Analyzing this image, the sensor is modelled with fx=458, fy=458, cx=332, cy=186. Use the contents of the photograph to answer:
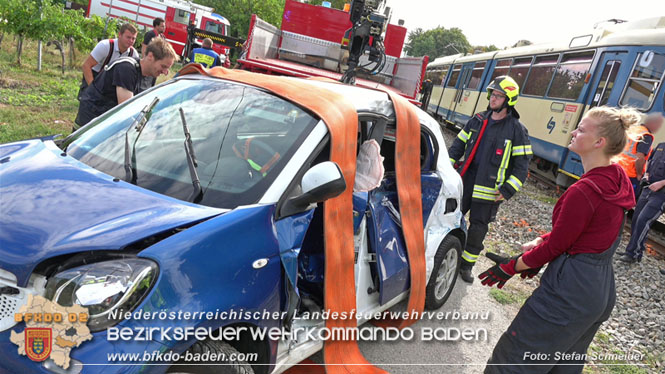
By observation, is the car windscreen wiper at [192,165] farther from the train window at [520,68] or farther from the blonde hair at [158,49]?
the train window at [520,68]

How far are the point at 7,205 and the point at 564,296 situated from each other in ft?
9.07

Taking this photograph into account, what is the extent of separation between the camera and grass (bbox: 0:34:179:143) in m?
6.98

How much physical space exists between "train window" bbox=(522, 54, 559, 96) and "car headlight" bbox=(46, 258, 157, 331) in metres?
13.1

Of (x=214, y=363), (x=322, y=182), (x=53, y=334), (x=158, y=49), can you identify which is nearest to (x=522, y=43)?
(x=158, y=49)

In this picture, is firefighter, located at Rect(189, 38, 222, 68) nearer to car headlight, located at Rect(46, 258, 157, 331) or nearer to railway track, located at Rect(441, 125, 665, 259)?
railway track, located at Rect(441, 125, 665, 259)

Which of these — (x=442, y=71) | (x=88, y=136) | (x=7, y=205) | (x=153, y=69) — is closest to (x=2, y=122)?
(x=153, y=69)

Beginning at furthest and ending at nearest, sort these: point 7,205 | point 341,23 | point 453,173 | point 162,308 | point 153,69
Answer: point 341,23, point 153,69, point 453,173, point 7,205, point 162,308

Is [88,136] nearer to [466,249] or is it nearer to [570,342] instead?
[570,342]

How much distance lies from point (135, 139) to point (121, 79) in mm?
2037

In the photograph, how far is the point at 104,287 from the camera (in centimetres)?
172

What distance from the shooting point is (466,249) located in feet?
16.5

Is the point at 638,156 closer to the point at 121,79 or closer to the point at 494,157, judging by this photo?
the point at 494,157

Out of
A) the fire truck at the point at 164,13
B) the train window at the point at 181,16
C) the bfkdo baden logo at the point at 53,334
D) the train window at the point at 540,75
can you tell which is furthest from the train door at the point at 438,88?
the bfkdo baden logo at the point at 53,334

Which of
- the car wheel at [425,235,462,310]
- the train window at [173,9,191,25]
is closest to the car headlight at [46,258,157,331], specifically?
the car wheel at [425,235,462,310]
